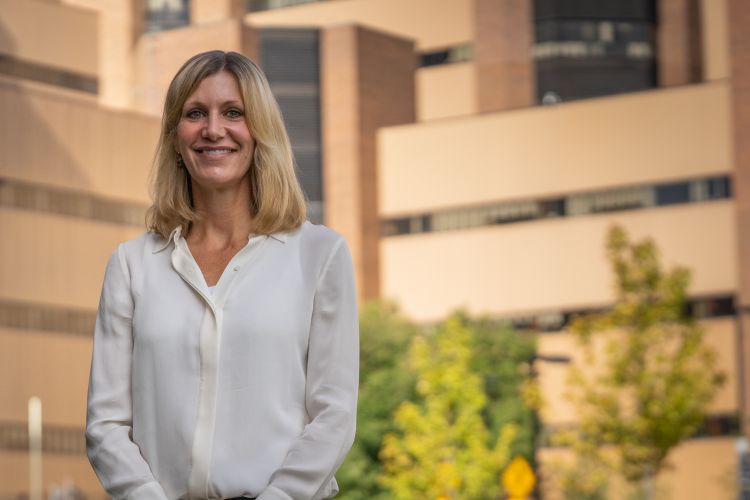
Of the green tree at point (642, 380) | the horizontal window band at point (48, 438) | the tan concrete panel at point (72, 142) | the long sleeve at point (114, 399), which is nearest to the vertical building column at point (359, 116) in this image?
the tan concrete panel at point (72, 142)

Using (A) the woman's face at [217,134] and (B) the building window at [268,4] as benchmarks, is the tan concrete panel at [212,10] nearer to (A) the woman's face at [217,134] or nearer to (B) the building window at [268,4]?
(B) the building window at [268,4]

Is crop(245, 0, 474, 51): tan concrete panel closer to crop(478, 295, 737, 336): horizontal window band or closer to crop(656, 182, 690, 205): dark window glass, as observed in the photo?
crop(478, 295, 737, 336): horizontal window band

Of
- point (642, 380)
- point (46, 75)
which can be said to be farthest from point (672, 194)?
point (46, 75)

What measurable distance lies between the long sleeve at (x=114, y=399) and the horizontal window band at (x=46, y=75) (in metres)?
84.4

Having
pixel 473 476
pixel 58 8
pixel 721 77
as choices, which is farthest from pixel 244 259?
pixel 58 8

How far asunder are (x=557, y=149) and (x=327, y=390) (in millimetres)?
73744

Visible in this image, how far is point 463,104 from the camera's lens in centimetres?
8612

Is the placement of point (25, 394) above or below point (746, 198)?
below

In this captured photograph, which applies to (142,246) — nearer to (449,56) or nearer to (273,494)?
(273,494)

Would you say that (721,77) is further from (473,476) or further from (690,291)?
(473,476)

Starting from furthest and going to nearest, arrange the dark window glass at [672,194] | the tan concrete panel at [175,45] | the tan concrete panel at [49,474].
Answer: the tan concrete panel at [175,45]
the tan concrete panel at [49,474]
the dark window glass at [672,194]

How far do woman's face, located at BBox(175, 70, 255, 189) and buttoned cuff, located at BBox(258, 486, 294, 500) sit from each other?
27.1 inches

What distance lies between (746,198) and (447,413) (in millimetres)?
21953

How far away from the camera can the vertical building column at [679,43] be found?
3228 inches
